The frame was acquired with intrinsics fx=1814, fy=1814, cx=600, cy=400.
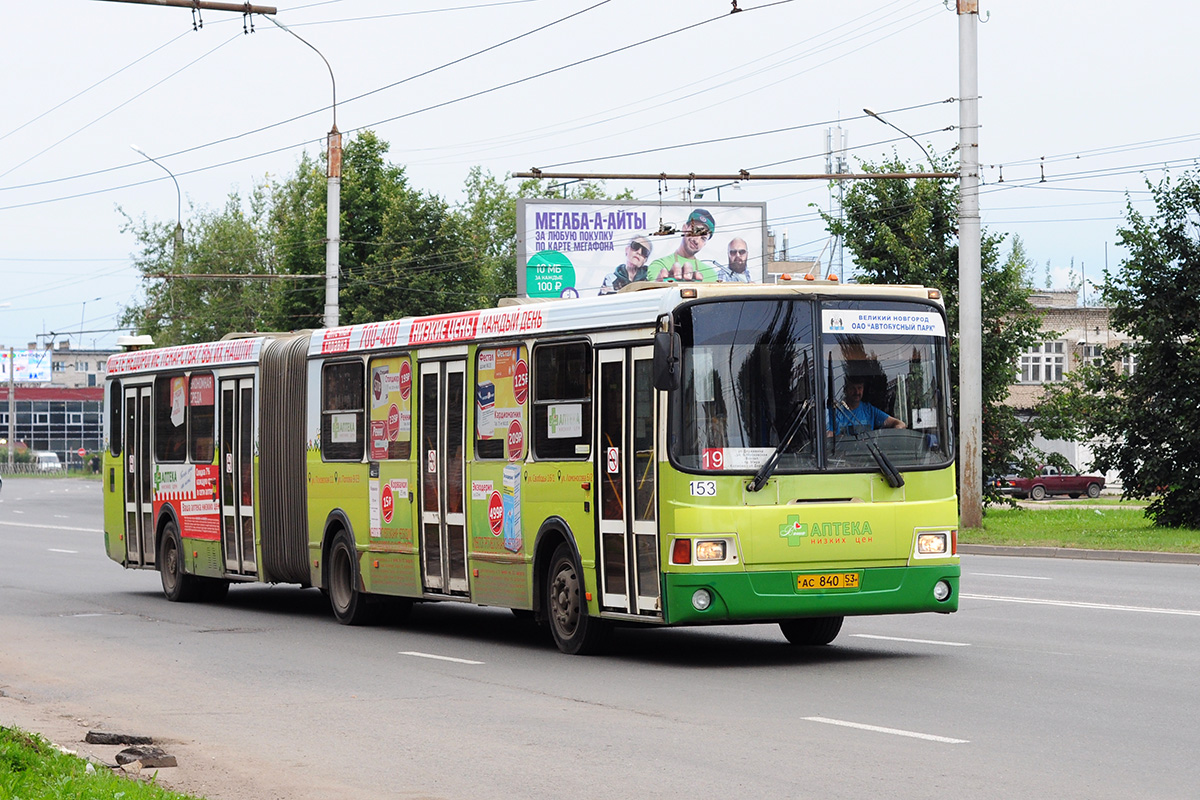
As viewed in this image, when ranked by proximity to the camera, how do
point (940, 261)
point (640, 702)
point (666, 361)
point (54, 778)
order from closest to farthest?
point (54, 778), point (640, 702), point (666, 361), point (940, 261)

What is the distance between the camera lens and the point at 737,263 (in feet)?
159

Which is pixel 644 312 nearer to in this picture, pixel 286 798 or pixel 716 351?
pixel 716 351

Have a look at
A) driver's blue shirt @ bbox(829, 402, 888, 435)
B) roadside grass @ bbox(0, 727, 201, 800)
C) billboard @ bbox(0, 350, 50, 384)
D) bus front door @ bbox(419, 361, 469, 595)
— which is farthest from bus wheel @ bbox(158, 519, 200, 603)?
billboard @ bbox(0, 350, 50, 384)

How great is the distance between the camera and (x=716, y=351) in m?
12.9

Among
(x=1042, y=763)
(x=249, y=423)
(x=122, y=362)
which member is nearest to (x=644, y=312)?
(x=1042, y=763)

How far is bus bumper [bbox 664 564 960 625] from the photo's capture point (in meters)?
12.7

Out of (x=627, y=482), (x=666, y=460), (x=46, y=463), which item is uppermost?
(x=666, y=460)

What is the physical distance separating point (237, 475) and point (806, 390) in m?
8.80

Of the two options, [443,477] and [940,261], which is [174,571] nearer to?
[443,477]

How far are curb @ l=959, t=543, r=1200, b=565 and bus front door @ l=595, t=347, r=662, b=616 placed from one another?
47.8 feet

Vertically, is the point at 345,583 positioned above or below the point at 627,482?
below

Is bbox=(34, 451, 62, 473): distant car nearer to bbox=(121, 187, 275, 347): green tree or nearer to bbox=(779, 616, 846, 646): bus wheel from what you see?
bbox=(121, 187, 275, 347): green tree

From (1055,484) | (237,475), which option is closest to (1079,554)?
(237,475)

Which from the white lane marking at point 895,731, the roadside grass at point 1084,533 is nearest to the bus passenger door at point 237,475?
the white lane marking at point 895,731
